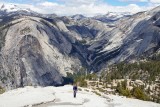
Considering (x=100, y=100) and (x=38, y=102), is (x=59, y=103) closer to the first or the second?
(x=38, y=102)

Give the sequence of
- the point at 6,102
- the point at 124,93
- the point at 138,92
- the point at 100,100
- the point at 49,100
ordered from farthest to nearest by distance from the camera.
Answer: the point at 138,92 < the point at 124,93 < the point at 100,100 < the point at 49,100 < the point at 6,102

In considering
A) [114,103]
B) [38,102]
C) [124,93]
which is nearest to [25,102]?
[38,102]

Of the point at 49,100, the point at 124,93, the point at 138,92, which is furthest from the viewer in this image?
the point at 138,92

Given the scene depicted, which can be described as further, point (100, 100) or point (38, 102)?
point (100, 100)

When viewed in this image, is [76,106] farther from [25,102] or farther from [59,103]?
[25,102]

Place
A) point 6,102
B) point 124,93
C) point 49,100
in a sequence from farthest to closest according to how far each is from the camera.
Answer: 1. point 124,93
2. point 49,100
3. point 6,102

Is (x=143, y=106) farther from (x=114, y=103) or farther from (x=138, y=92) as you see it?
(x=138, y=92)

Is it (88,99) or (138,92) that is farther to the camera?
(138,92)

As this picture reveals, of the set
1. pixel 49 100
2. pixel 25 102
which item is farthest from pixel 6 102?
pixel 49 100

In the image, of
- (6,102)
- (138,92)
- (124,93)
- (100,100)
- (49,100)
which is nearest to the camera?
(6,102)
